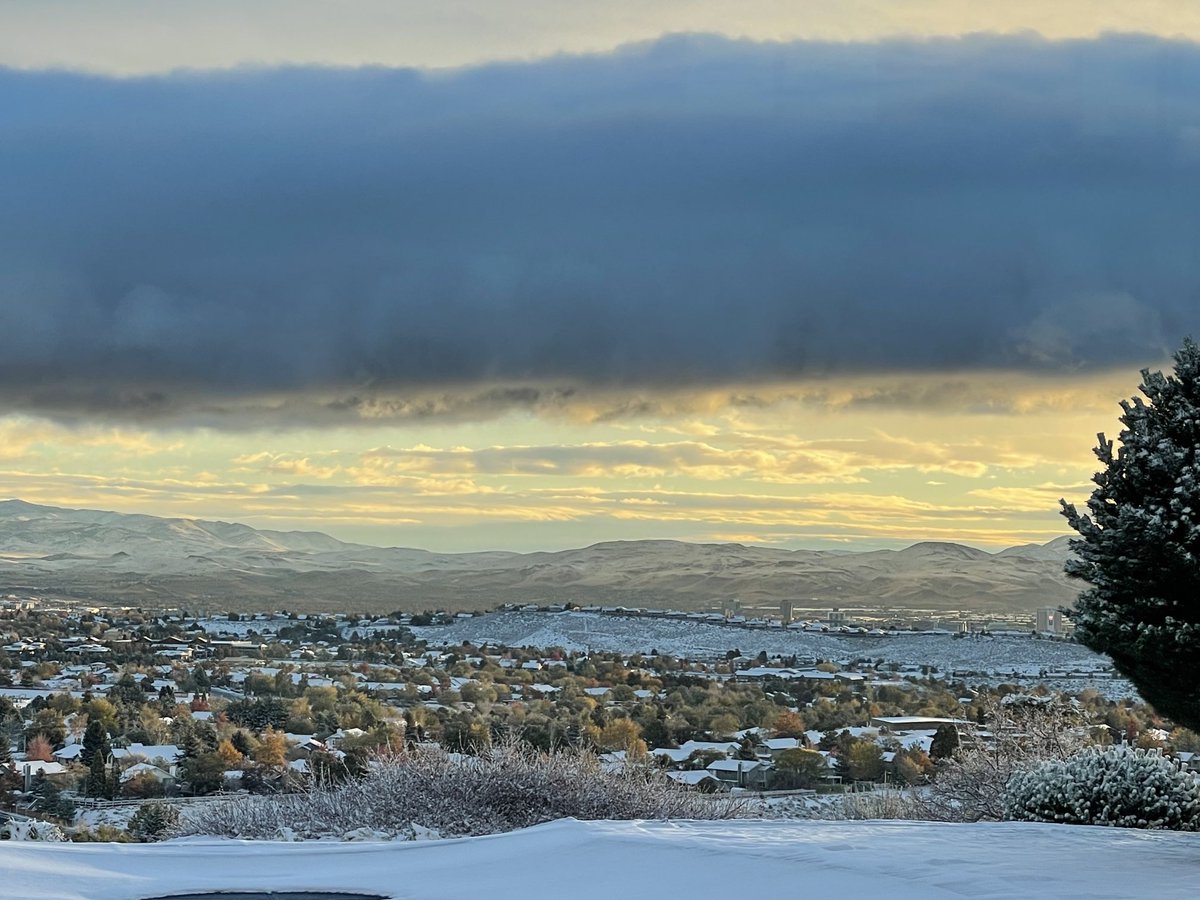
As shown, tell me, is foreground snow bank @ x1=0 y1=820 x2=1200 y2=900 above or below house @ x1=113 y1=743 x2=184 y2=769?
above

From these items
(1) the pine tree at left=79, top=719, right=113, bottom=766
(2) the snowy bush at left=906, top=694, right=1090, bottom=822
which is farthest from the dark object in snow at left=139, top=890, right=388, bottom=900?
(1) the pine tree at left=79, top=719, right=113, bottom=766

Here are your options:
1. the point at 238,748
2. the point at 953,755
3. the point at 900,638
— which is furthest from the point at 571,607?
the point at 953,755

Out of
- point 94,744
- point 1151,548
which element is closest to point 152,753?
point 94,744

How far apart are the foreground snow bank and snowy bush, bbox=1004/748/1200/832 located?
1.18m

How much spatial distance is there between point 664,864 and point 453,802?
29.4ft

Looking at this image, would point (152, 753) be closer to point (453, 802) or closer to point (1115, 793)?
point (453, 802)

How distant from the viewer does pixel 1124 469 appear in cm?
1481

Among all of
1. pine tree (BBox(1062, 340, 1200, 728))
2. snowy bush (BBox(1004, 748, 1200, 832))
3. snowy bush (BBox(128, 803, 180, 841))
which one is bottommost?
snowy bush (BBox(128, 803, 180, 841))

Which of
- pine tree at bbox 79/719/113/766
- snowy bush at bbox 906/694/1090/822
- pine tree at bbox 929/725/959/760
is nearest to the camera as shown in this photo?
snowy bush at bbox 906/694/1090/822

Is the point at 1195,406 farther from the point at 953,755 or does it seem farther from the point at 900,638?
the point at 900,638

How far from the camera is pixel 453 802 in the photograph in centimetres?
2144

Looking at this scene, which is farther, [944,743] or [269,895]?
[944,743]

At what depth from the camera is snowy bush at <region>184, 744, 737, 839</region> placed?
21109 mm

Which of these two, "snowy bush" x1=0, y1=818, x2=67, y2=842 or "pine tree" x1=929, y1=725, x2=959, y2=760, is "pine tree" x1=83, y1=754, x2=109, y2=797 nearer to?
"snowy bush" x1=0, y1=818, x2=67, y2=842
